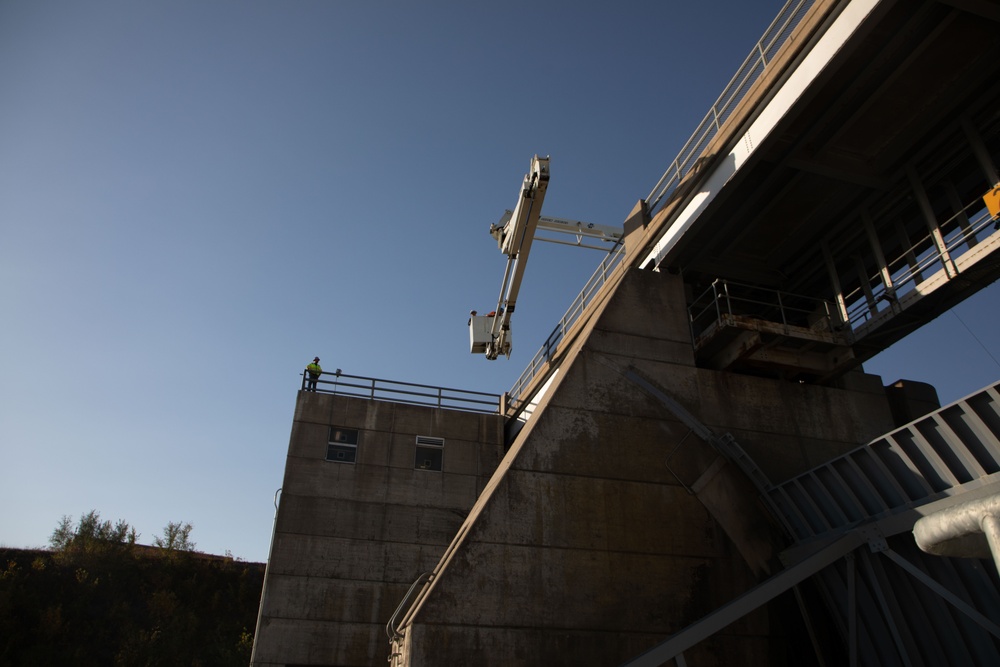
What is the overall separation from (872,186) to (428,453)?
41.9 ft

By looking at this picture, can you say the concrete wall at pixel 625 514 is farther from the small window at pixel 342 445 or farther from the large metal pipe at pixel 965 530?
the large metal pipe at pixel 965 530

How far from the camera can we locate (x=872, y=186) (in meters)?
13.9

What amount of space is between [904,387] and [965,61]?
7771mm

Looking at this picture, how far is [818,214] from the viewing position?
1508cm

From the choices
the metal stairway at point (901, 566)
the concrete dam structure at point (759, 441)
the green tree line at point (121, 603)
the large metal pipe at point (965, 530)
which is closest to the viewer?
the large metal pipe at point (965, 530)

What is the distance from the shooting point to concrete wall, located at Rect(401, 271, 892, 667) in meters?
11.4

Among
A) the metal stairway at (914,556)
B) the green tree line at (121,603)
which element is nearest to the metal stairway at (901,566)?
the metal stairway at (914,556)

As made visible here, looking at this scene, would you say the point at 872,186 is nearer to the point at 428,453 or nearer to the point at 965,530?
the point at 965,530

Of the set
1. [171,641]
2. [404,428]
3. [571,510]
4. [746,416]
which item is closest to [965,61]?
[746,416]

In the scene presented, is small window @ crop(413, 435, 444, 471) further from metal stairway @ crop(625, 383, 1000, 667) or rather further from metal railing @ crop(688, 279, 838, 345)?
metal stairway @ crop(625, 383, 1000, 667)

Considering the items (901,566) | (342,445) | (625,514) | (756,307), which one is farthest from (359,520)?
(901,566)

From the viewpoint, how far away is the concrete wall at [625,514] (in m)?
11.4

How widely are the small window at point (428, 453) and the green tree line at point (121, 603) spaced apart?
16.5 meters

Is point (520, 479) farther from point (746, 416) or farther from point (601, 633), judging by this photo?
point (746, 416)
